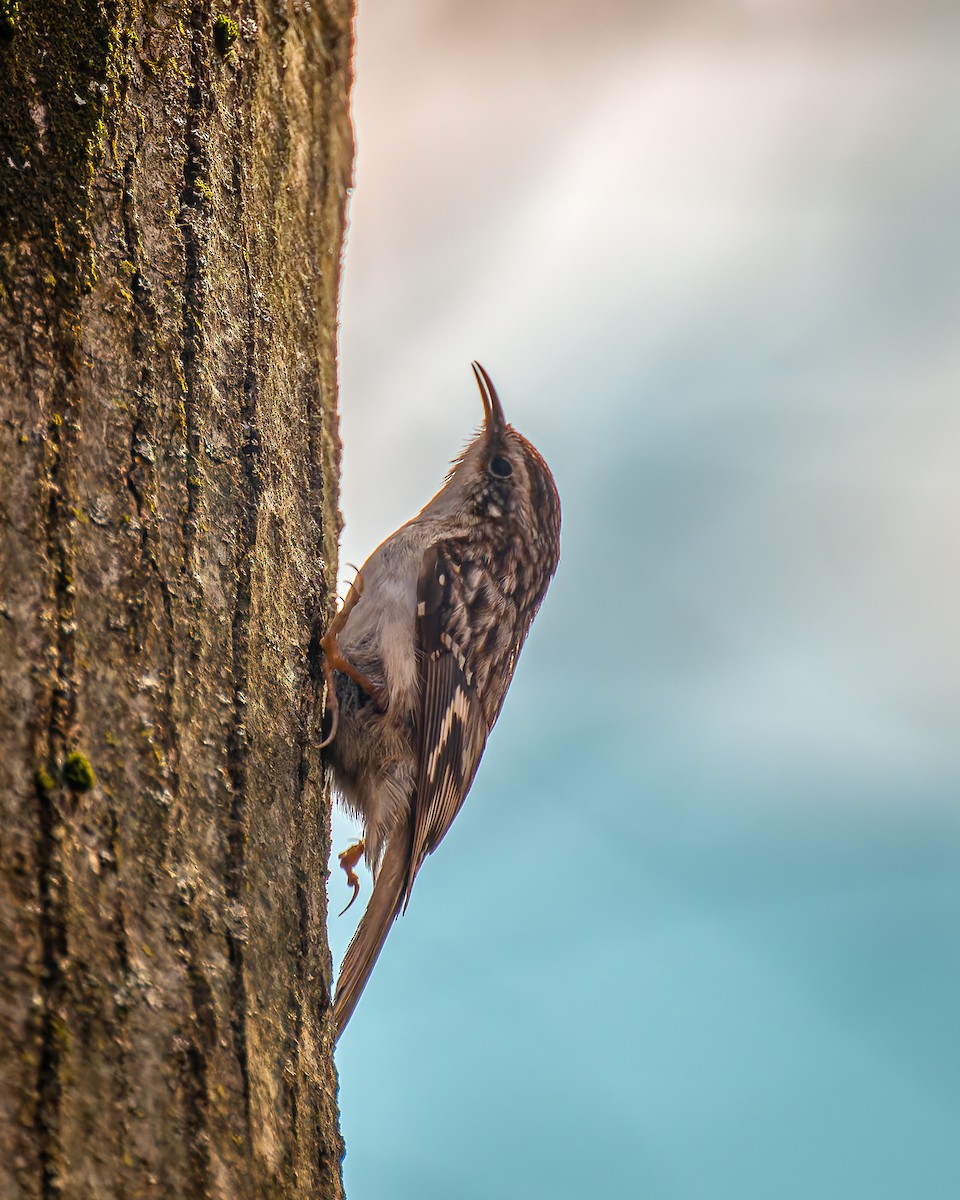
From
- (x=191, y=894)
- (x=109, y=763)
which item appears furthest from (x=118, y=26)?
(x=191, y=894)

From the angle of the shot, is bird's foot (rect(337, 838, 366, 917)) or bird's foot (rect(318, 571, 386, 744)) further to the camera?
bird's foot (rect(337, 838, 366, 917))

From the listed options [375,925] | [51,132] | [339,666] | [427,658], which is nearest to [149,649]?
[51,132]

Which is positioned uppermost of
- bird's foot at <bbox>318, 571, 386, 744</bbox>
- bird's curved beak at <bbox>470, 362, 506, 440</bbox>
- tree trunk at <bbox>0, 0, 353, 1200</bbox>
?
bird's curved beak at <bbox>470, 362, 506, 440</bbox>

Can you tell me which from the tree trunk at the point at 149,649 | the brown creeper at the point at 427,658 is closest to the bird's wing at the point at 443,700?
the brown creeper at the point at 427,658

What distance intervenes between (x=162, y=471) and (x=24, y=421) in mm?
227

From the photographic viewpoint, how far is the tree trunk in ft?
3.56

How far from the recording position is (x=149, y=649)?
52.1 inches

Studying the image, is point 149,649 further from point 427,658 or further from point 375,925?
point 427,658

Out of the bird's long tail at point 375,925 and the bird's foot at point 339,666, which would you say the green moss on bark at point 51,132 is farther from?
the bird's long tail at point 375,925

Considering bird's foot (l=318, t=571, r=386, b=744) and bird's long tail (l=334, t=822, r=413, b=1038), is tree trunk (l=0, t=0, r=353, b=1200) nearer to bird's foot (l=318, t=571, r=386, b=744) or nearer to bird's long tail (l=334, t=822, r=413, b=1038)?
bird's foot (l=318, t=571, r=386, b=744)

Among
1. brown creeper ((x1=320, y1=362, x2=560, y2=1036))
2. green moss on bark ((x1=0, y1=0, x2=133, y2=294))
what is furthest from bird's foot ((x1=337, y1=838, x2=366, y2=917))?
green moss on bark ((x1=0, y1=0, x2=133, y2=294))

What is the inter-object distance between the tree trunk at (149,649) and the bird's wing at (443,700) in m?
1.04

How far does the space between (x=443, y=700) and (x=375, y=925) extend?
0.61 m

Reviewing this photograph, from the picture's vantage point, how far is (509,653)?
3.58 meters
